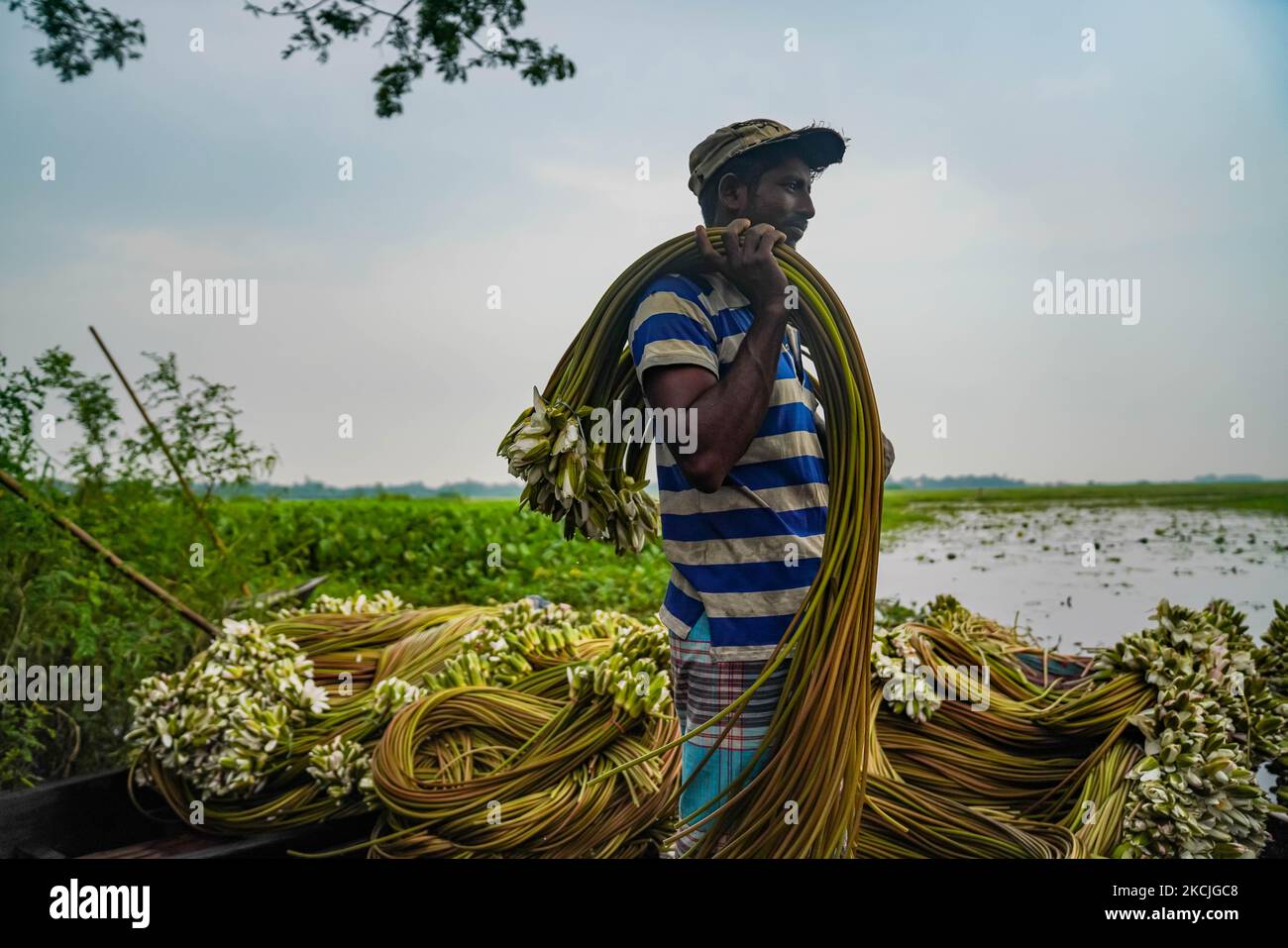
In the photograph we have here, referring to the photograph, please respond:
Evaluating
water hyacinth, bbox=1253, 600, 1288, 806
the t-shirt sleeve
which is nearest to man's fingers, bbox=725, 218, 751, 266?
the t-shirt sleeve

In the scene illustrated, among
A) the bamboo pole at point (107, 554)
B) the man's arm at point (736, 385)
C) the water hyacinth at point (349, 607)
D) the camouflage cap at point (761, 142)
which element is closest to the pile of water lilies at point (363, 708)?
the bamboo pole at point (107, 554)

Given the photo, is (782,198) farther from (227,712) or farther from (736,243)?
(227,712)

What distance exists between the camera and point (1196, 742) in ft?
10.0

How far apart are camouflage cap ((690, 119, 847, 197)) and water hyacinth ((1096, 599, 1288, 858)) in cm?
210

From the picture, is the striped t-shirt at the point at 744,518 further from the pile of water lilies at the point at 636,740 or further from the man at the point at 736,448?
the pile of water lilies at the point at 636,740

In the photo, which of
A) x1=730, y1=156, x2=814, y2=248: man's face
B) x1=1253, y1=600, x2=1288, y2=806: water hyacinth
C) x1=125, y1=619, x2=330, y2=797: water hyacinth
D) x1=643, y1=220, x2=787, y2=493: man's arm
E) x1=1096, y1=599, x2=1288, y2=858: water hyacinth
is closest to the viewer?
x1=643, y1=220, x2=787, y2=493: man's arm

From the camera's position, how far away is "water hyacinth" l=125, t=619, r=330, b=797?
3.48 meters

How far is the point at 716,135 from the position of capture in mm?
2283

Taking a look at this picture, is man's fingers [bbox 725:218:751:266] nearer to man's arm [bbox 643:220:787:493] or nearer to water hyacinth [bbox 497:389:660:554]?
man's arm [bbox 643:220:787:493]

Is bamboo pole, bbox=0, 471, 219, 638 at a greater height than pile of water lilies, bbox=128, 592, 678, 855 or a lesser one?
greater

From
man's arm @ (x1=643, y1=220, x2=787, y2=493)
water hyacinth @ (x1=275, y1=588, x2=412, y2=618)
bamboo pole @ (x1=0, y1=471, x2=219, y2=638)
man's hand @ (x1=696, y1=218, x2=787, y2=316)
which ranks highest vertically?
man's hand @ (x1=696, y1=218, x2=787, y2=316)

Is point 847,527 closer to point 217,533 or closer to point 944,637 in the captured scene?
point 944,637

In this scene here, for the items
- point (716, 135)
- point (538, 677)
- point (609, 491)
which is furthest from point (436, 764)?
point (716, 135)

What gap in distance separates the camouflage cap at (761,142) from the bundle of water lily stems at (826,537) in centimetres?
20
